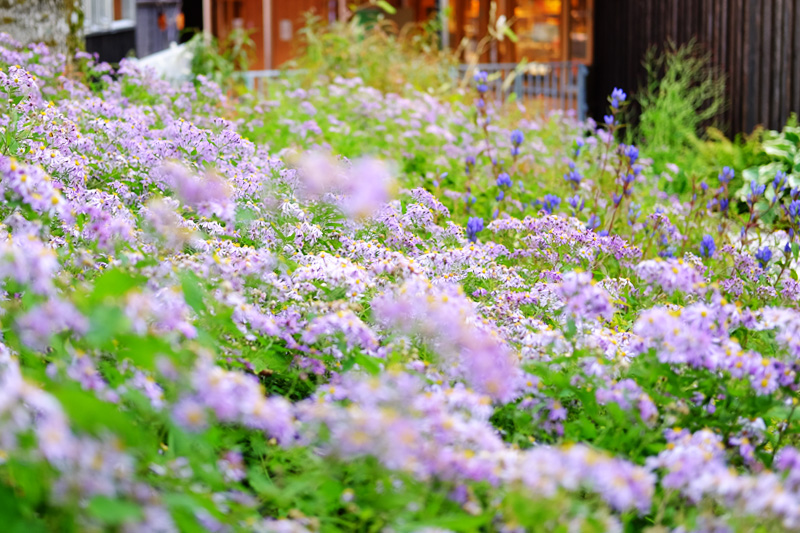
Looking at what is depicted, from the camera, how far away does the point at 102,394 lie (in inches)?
53.5

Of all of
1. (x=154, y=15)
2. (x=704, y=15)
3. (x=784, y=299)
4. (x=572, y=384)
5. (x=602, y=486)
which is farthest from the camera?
(x=154, y=15)

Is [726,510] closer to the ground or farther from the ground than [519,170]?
closer to the ground

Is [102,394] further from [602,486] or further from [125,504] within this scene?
[602,486]

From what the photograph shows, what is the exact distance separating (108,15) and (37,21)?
5.14 m

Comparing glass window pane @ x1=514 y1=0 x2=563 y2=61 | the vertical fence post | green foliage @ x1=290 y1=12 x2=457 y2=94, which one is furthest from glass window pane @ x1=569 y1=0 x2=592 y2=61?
green foliage @ x1=290 y1=12 x2=457 y2=94

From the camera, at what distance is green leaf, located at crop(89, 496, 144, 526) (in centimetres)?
107

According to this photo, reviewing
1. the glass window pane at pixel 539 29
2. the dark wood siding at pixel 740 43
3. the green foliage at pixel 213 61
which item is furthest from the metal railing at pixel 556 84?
the green foliage at pixel 213 61

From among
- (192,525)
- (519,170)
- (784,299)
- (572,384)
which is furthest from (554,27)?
(192,525)

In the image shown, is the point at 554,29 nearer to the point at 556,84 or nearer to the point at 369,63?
the point at 556,84

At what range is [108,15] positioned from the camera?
9367mm

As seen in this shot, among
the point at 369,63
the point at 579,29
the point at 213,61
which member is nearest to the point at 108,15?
the point at 213,61

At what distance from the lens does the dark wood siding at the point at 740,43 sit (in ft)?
22.1

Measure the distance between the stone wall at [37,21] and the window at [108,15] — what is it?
3.70 metres

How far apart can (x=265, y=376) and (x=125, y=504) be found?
2.53 feet
